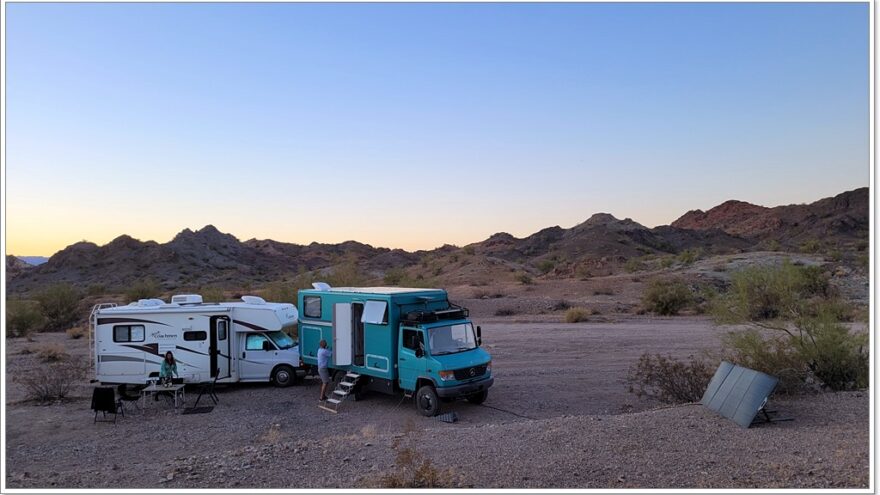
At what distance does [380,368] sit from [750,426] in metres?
7.78

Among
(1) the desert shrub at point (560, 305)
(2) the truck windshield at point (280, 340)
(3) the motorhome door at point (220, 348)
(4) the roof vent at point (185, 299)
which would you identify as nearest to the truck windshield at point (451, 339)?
(2) the truck windshield at point (280, 340)

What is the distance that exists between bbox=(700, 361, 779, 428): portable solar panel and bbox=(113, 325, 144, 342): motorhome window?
44.6 ft

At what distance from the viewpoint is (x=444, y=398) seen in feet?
43.6

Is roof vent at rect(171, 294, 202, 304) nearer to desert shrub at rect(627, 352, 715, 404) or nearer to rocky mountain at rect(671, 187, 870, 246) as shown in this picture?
desert shrub at rect(627, 352, 715, 404)

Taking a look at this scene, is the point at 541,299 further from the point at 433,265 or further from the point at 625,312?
the point at 433,265

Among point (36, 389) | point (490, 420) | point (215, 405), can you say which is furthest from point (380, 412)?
point (36, 389)

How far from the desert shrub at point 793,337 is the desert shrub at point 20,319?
3111cm

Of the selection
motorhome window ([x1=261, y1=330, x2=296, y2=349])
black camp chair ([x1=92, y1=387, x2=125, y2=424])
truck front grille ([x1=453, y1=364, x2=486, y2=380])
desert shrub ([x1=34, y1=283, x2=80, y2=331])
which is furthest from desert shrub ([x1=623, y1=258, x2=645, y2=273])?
black camp chair ([x1=92, y1=387, x2=125, y2=424])

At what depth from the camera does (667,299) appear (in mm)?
33781

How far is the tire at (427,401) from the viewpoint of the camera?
43.8 feet

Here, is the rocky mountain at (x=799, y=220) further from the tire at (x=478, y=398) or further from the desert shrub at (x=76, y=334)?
the desert shrub at (x=76, y=334)

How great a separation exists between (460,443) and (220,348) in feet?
30.5

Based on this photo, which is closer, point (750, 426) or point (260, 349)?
point (750, 426)

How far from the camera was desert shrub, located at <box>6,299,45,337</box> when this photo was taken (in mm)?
30312
